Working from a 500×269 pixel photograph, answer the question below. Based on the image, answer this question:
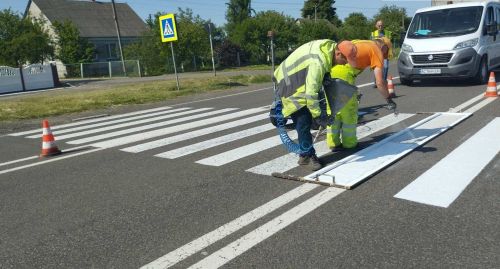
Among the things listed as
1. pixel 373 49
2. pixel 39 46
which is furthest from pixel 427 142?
pixel 39 46

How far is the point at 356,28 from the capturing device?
2630 inches

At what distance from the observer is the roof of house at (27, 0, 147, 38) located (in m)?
48.6

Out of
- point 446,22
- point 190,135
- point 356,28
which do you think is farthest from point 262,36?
point 190,135

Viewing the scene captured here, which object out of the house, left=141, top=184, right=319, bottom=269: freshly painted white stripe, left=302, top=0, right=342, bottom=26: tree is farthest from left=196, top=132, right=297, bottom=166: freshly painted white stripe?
left=302, top=0, right=342, bottom=26: tree

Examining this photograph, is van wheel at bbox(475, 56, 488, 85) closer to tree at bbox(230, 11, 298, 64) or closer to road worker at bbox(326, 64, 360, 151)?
road worker at bbox(326, 64, 360, 151)

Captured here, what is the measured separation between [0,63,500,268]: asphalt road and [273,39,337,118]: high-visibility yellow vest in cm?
83

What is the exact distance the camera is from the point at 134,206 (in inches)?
171

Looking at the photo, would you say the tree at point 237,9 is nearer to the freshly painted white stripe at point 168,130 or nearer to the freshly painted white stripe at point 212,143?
the freshly painted white stripe at point 168,130

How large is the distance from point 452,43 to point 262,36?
3887 cm

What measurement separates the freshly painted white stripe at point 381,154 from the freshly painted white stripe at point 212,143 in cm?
240

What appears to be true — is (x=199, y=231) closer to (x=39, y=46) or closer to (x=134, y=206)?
(x=134, y=206)

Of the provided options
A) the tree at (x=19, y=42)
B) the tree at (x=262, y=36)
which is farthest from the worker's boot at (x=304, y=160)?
the tree at (x=262, y=36)

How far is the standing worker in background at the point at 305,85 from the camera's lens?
189 inches

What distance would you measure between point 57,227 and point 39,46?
1250 inches
